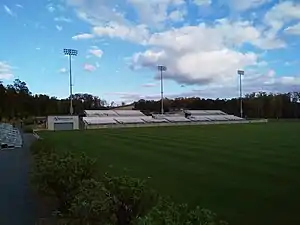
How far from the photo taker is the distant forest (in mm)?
103387

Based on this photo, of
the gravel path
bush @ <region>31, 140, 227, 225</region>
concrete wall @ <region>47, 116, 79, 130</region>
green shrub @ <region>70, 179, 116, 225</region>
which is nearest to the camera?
bush @ <region>31, 140, 227, 225</region>

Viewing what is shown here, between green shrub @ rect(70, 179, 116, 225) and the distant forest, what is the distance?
305 ft

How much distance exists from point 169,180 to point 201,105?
124076mm

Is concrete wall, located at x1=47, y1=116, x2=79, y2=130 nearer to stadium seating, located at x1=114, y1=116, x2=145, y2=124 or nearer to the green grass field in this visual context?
stadium seating, located at x1=114, y1=116, x2=145, y2=124

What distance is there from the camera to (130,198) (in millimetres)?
5945

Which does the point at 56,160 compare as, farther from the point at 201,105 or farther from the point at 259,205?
the point at 201,105

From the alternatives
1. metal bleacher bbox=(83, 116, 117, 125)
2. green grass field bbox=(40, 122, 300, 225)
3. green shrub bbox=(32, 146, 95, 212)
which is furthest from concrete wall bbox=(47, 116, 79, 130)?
green shrub bbox=(32, 146, 95, 212)

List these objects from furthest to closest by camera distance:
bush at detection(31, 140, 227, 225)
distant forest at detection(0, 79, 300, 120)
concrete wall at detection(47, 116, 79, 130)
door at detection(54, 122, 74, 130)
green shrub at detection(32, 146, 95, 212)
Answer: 1. distant forest at detection(0, 79, 300, 120)
2. door at detection(54, 122, 74, 130)
3. concrete wall at detection(47, 116, 79, 130)
4. green shrub at detection(32, 146, 95, 212)
5. bush at detection(31, 140, 227, 225)

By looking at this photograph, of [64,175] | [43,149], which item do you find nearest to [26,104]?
[43,149]

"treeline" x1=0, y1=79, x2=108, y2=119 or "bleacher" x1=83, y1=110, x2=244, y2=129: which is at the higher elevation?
"treeline" x1=0, y1=79, x2=108, y2=119

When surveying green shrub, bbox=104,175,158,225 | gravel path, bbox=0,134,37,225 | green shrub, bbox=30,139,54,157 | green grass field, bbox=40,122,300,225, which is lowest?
gravel path, bbox=0,134,37,225

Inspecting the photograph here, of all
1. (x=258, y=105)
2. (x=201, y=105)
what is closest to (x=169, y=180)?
(x=258, y=105)

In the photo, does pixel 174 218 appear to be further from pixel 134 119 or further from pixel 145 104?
pixel 145 104

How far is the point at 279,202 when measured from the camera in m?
10.3
